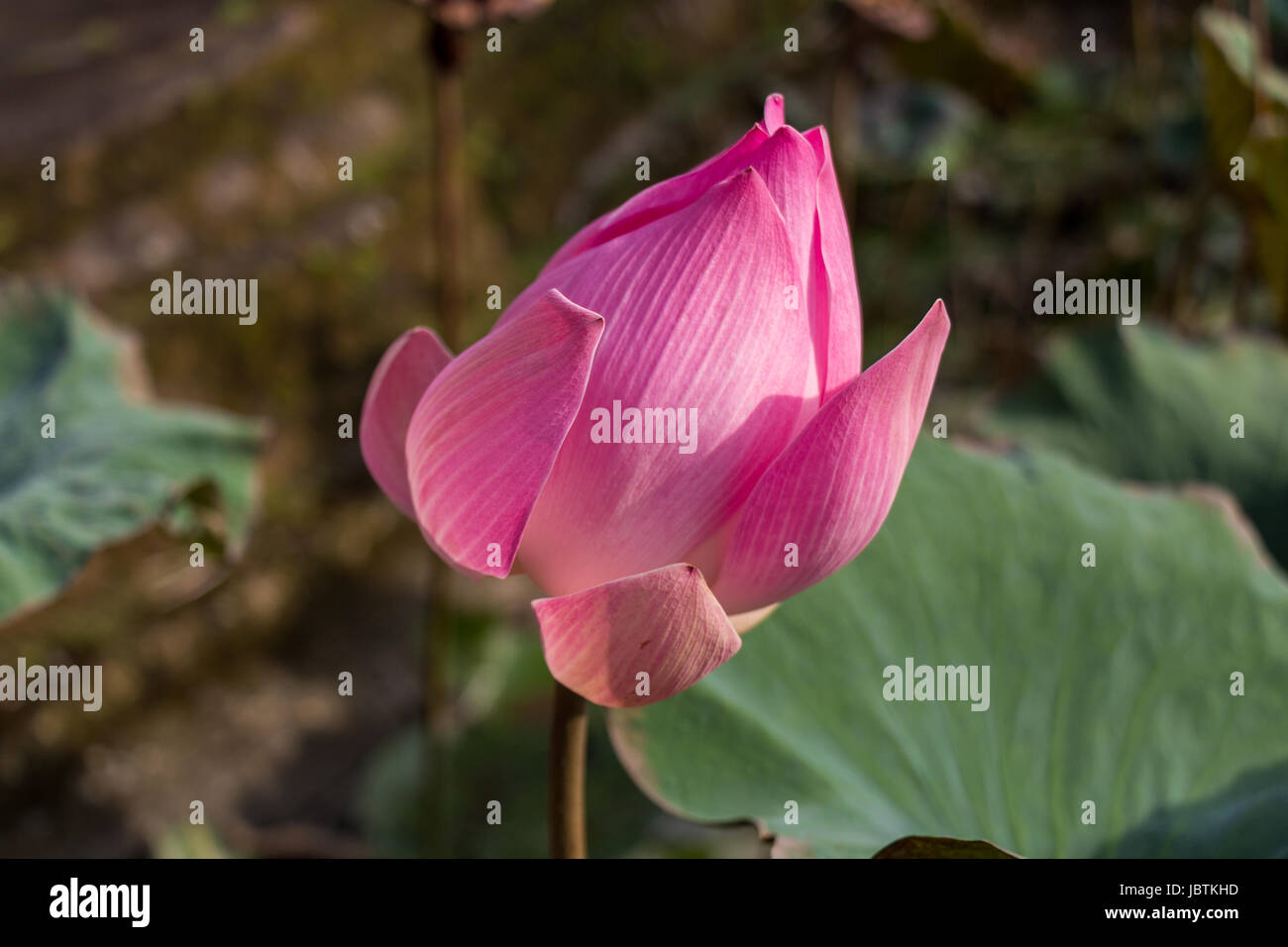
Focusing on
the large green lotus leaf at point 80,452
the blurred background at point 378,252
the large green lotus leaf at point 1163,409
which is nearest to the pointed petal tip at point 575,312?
the large green lotus leaf at point 80,452

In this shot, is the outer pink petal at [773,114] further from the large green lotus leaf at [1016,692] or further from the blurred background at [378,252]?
the blurred background at [378,252]

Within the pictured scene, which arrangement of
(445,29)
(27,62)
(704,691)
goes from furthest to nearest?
(27,62) < (445,29) < (704,691)

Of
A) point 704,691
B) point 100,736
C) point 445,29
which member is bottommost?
point 100,736

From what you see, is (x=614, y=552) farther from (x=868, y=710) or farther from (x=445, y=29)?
(x=445, y=29)

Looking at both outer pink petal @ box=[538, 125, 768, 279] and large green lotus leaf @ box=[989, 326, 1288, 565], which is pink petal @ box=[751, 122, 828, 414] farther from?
large green lotus leaf @ box=[989, 326, 1288, 565]

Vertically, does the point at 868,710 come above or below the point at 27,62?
below

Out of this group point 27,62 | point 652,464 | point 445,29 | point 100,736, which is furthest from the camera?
point 27,62

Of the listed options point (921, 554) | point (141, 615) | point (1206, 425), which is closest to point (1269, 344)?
point (1206, 425)
